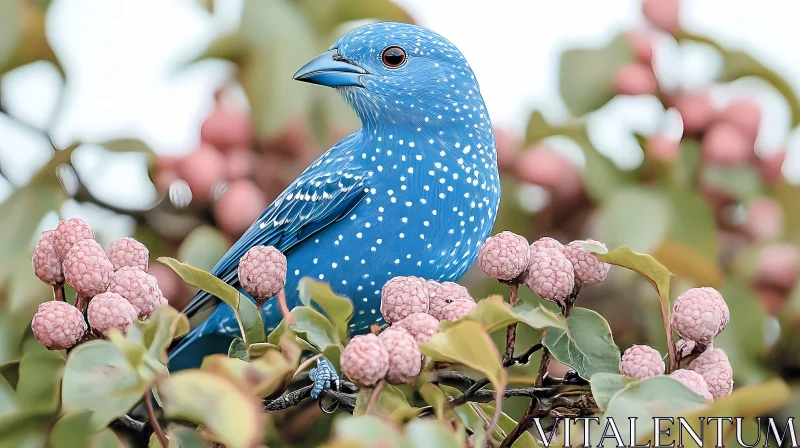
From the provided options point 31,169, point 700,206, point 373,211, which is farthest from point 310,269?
point 700,206

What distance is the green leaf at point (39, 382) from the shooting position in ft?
4.76

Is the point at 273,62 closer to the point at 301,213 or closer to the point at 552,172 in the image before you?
the point at 301,213

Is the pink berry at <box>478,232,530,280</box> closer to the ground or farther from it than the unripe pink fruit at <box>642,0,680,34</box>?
closer to the ground

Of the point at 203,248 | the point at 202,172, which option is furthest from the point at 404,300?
the point at 202,172

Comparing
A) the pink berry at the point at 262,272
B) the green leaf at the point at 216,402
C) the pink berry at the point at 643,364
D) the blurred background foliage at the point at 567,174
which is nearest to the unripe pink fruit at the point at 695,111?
the blurred background foliage at the point at 567,174

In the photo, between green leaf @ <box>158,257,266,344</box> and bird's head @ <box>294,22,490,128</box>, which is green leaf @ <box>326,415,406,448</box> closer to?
green leaf @ <box>158,257,266,344</box>

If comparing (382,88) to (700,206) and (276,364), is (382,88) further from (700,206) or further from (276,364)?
(700,206)

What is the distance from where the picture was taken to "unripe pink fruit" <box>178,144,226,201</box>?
2.75 m

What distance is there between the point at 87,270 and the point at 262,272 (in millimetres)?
255

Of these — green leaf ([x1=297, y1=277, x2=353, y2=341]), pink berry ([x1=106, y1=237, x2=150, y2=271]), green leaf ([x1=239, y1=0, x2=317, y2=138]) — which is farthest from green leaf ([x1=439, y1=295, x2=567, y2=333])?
green leaf ([x1=239, y1=0, x2=317, y2=138])

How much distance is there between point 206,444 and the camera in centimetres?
143

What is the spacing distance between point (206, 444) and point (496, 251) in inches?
20.2

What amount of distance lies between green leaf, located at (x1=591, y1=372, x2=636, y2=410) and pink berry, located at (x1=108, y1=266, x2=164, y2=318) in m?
0.66

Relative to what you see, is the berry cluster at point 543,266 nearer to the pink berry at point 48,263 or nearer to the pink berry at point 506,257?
the pink berry at point 506,257
